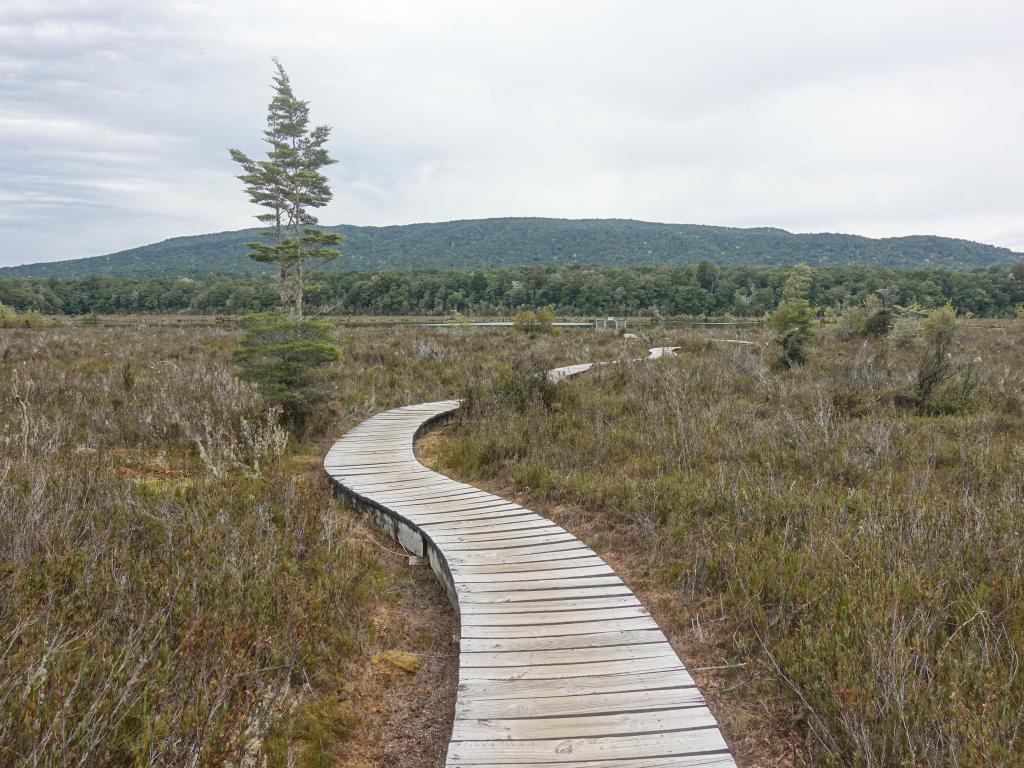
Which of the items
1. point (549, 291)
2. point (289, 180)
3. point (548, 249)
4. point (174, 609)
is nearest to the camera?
point (174, 609)

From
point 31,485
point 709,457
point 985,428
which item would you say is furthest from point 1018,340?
point 31,485

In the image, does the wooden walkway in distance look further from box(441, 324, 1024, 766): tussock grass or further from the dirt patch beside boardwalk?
box(441, 324, 1024, 766): tussock grass

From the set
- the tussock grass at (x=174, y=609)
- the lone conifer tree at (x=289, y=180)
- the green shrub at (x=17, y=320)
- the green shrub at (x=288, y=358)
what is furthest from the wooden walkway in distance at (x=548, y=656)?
the green shrub at (x=17, y=320)

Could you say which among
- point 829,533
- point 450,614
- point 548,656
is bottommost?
point 450,614

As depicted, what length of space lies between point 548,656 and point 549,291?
63936 mm

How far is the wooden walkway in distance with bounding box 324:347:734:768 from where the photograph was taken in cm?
241

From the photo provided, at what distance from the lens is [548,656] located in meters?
3.07

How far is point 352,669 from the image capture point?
3.33 meters

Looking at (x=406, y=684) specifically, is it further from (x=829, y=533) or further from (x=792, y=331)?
(x=792, y=331)

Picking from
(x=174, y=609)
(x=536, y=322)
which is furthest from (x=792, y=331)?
(x=174, y=609)

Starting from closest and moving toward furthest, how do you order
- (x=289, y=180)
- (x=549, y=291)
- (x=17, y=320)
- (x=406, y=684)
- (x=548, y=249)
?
(x=406, y=684), (x=289, y=180), (x=17, y=320), (x=549, y=291), (x=548, y=249)

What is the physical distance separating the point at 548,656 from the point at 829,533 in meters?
2.58

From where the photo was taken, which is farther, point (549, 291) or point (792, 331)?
point (549, 291)

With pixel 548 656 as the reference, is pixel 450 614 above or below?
below
